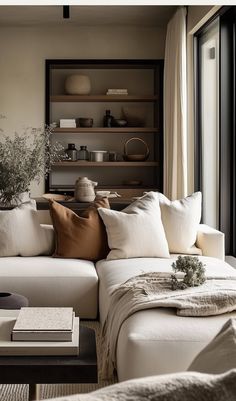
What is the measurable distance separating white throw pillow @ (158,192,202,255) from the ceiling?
10.9 ft

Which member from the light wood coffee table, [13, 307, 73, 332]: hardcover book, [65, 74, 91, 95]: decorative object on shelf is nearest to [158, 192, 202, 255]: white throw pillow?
[13, 307, 73, 332]: hardcover book

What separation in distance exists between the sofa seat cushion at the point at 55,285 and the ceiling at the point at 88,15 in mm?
3960

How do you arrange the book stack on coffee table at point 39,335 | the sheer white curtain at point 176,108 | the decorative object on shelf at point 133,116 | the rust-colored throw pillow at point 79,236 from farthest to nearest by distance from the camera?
1. the decorative object on shelf at point 133,116
2. the sheer white curtain at point 176,108
3. the rust-colored throw pillow at point 79,236
4. the book stack on coffee table at point 39,335

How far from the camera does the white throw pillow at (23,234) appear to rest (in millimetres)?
4676

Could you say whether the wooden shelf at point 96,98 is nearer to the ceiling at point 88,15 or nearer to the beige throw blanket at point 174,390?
the ceiling at point 88,15

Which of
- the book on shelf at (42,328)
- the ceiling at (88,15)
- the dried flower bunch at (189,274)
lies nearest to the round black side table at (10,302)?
the book on shelf at (42,328)

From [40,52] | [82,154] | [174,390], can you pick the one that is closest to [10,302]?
[174,390]

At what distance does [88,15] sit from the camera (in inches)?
A: 306

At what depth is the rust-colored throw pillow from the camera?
15.4ft

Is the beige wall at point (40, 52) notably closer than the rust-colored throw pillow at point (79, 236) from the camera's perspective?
No

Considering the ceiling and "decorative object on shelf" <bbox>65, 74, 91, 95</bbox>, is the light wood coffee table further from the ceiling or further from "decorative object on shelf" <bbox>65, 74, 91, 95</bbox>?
"decorative object on shelf" <bbox>65, 74, 91, 95</bbox>

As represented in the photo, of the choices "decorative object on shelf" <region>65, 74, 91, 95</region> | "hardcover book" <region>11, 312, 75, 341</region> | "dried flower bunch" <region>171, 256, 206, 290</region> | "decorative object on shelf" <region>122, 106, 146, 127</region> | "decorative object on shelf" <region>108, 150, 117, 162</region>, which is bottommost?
"hardcover book" <region>11, 312, 75, 341</region>

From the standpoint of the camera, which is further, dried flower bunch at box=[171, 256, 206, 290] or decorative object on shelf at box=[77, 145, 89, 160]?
decorative object on shelf at box=[77, 145, 89, 160]

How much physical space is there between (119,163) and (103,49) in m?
1.44
